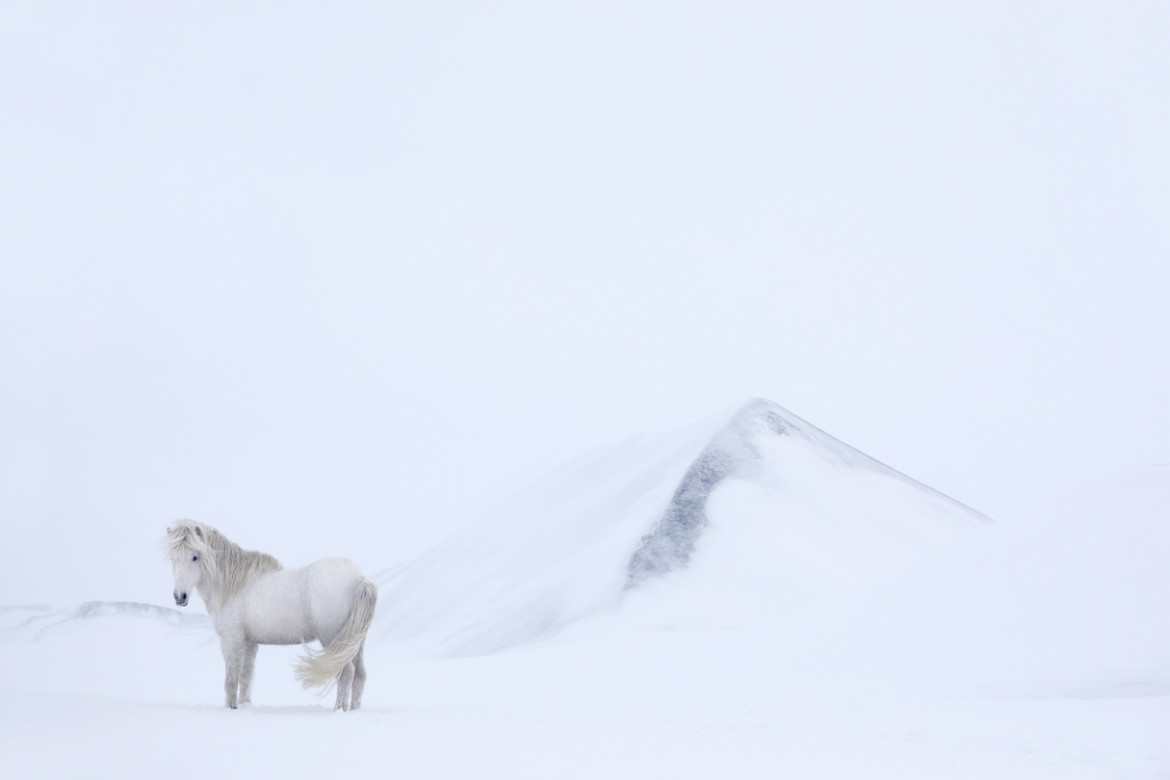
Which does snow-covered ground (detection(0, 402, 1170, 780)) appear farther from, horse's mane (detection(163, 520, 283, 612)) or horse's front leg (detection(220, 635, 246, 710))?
horse's mane (detection(163, 520, 283, 612))

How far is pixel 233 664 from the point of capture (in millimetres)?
9992

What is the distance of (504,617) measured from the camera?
21.7 metres

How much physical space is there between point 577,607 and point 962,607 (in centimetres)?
971

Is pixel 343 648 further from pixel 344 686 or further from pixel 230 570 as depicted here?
pixel 230 570

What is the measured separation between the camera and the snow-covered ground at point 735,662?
275 inches

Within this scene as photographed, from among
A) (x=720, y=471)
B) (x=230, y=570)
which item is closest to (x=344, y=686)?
(x=230, y=570)

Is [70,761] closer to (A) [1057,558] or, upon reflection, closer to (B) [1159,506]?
(A) [1057,558]

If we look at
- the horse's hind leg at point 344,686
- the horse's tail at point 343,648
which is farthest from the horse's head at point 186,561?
the horse's hind leg at point 344,686

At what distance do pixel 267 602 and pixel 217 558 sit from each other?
0.76 metres

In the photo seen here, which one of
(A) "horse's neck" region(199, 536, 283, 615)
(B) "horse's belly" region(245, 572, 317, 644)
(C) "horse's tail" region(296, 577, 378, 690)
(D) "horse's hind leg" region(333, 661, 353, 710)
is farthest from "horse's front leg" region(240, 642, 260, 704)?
(D) "horse's hind leg" region(333, 661, 353, 710)

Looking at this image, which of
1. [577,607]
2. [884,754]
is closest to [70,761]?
[884,754]

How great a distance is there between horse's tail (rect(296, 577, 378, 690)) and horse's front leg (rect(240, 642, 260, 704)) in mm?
738

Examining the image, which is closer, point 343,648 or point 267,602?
point 343,648

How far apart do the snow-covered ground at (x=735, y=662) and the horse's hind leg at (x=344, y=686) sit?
0.45m
